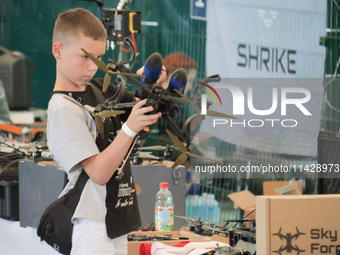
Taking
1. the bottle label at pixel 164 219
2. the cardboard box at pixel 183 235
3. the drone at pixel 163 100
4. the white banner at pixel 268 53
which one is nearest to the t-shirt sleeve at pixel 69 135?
the drone at pixel 163 100

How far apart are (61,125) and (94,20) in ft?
0.99

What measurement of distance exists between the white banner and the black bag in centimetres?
306

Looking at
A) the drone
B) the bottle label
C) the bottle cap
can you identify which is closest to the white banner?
the bottle cap

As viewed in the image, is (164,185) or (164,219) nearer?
(164,219)

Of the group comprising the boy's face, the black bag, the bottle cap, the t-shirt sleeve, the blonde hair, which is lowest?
the bottle cap

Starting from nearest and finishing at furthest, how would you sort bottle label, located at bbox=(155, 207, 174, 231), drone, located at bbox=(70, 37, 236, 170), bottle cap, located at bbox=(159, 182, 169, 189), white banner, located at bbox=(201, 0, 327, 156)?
1. drone, located at bbox=(70, 37, 236, 170)
2. bottle label, located at bbox=(155, 207, 174, 231)
3. bottle cap, located at bbox=(159, 182, 169, 189)
4. white banner, located at bbox=(201, 0, 327, 156)

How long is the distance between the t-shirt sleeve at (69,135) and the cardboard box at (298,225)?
44 centimetres

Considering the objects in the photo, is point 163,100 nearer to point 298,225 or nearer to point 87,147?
point 87,147

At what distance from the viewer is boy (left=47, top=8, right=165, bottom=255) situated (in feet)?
3.33

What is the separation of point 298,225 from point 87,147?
1.75 ft

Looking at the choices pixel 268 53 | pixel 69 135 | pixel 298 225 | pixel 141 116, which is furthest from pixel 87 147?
pixel 268 53

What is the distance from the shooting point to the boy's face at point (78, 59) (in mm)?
1053

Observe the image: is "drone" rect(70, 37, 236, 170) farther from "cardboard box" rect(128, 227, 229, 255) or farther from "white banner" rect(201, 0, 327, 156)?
"white banner" rect(201, 0, 327, 156)

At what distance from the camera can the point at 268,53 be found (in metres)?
3.99
